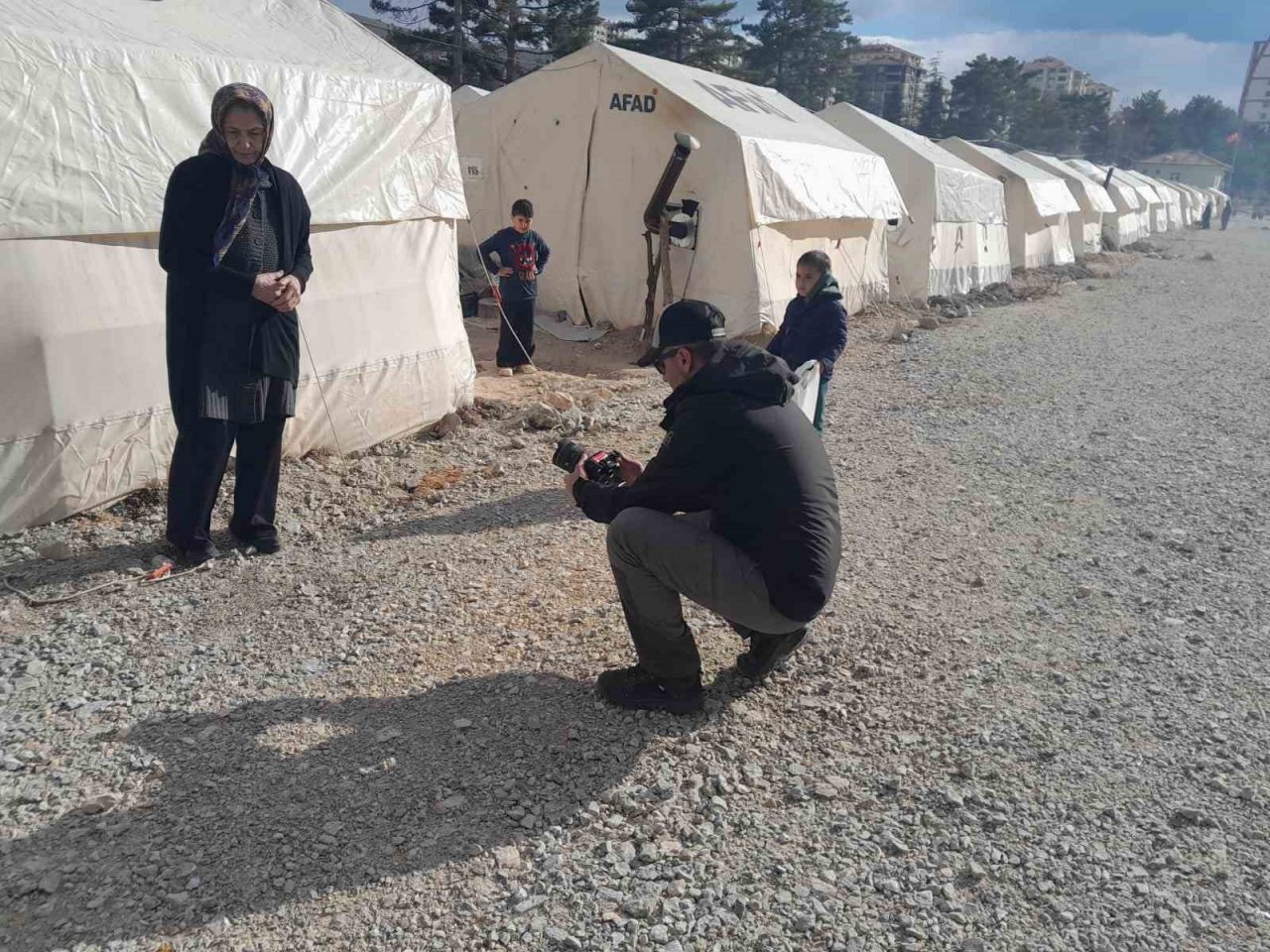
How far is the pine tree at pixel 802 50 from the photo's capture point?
4500 centimetres

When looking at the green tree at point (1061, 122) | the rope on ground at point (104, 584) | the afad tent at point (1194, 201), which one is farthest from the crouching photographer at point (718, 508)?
the green tree at point (1061, 122)

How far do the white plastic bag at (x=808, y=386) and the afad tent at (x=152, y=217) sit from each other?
276 cm

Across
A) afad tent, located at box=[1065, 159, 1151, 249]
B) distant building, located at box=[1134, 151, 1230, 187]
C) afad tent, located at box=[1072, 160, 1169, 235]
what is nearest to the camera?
afad tent, located at box=[1065, 159, 1151, 249]

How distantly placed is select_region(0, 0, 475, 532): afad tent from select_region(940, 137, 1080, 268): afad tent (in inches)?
763

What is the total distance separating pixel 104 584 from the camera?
155 inches

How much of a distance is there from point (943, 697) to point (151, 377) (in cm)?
415

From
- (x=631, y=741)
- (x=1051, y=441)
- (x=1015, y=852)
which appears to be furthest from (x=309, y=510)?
(x=1051, y=441)

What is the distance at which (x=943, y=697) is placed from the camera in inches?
137

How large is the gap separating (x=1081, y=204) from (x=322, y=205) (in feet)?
96.7

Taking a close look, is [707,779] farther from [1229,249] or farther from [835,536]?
[1229,249]

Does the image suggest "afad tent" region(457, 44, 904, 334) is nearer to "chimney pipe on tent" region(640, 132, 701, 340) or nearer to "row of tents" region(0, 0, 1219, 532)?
"row of tents" region(0, 0, 1219, 532)

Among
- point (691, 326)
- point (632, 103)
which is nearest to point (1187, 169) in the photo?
point (632, 103)

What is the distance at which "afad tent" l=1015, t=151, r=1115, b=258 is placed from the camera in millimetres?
28828

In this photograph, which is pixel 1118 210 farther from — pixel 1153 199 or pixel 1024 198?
pixel 1024 198
